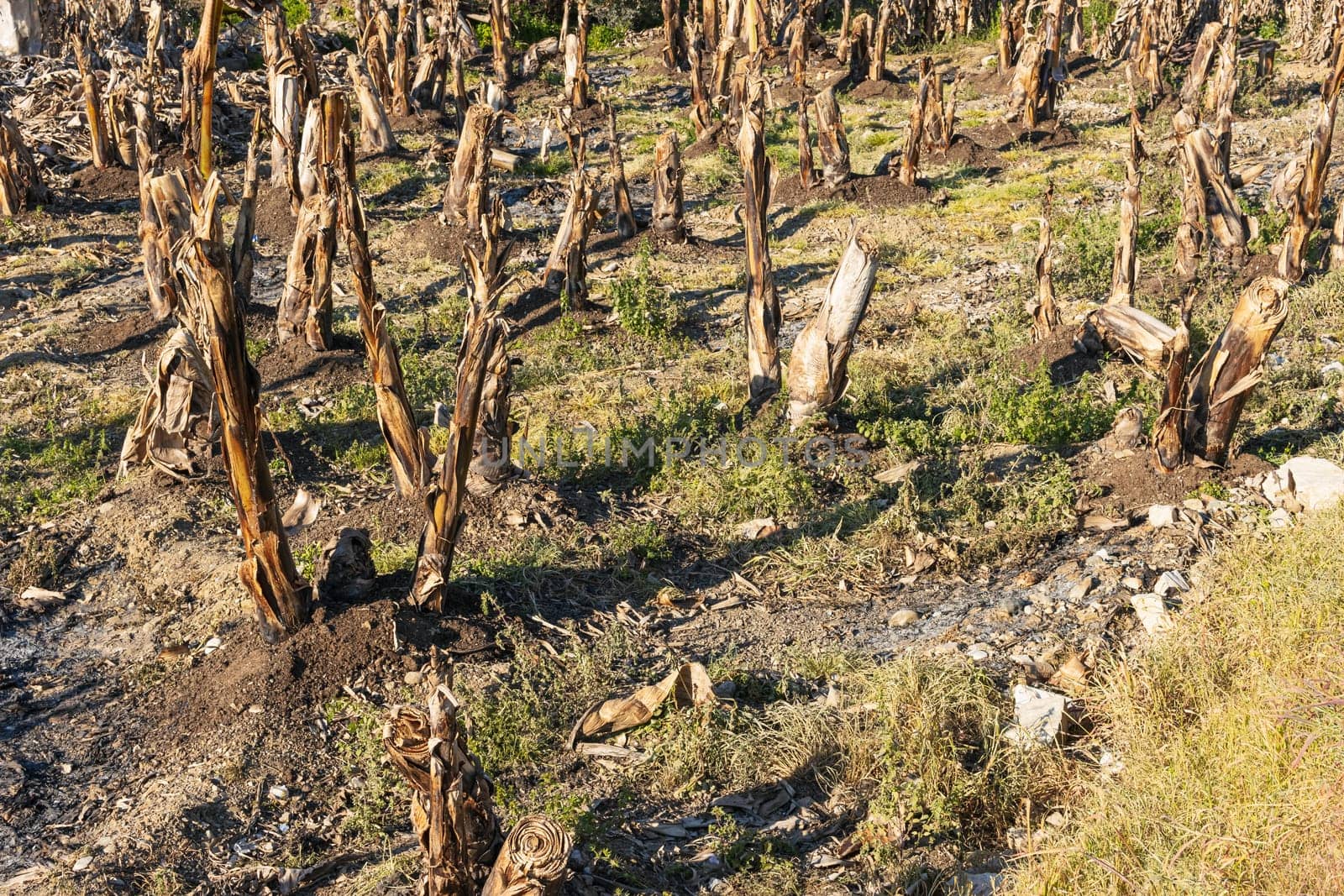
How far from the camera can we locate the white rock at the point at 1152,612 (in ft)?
18.1

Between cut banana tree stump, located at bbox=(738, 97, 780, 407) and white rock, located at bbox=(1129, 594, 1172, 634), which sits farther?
cut banana tree stump, located at bbox=(738, 97, 780, 407)

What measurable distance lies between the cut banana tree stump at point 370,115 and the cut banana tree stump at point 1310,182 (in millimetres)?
8793

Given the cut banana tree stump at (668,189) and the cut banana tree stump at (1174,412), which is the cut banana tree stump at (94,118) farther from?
the cut banana tree stump at (1174,412)

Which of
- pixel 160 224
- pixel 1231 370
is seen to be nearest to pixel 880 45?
pixel 160 224

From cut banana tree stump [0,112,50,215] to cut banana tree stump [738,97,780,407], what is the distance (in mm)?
7381

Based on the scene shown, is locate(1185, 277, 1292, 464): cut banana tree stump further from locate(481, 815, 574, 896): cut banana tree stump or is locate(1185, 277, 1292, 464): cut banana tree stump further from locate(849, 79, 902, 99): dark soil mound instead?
locate(849, 79, 902, 99): dark soil mound

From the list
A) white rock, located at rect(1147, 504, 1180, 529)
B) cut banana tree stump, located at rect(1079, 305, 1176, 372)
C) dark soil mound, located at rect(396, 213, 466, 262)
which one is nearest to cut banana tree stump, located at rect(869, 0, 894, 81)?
dark soil mound, located at rect(396, 213, 466, 262)

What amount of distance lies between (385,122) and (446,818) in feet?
34.9

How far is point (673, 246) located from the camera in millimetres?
11016

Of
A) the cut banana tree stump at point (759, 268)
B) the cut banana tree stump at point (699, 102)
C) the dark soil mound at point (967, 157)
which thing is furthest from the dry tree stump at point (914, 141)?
the cut banana tree stump at point (759, 268)

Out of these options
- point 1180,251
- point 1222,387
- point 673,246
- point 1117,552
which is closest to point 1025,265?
point 1180,251

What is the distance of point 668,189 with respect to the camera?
1080cm

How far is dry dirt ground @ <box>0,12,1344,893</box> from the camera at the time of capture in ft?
15.5

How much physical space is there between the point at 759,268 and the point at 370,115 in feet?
22.3
